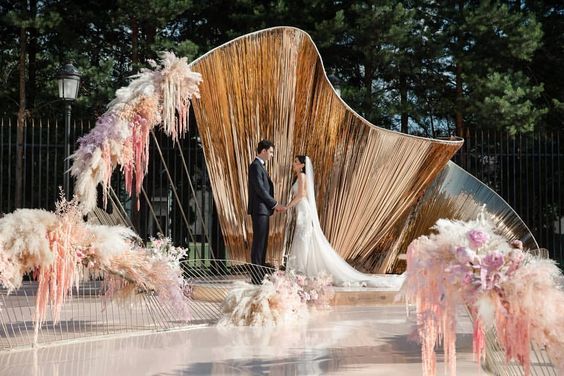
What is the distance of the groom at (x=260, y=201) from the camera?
25.2 feet

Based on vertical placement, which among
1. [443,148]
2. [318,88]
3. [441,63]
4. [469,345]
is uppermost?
[441,63]

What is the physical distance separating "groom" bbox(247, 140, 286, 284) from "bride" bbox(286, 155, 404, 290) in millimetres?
446

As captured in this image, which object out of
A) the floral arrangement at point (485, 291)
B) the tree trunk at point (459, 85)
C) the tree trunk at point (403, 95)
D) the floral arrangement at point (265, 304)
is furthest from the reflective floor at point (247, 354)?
the tree trunk at point (403, 95)

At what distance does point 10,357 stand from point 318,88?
213 inches

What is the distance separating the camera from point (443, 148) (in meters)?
8.57

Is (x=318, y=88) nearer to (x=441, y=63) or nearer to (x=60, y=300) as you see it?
(x=60, y=300)

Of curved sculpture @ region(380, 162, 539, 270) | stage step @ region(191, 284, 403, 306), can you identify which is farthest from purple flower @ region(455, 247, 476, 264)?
curved sculpture @ region(380, 162, 539, 270)

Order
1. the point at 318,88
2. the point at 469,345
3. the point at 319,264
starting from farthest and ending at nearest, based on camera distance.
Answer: the point at 318,88, the point at 319,264, the point at 469,345

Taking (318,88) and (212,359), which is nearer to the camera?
(212,359)

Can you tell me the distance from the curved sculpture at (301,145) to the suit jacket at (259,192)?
85cm

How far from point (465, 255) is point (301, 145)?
6.29 metres

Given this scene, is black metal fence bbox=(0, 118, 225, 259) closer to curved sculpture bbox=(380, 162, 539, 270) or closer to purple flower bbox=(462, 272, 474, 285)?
curved sculpture bbox=(380, 162, 539, 270)

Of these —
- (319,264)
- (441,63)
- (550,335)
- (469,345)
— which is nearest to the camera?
(550,335)

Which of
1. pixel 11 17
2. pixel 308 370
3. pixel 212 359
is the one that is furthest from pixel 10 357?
pixel 11 17
